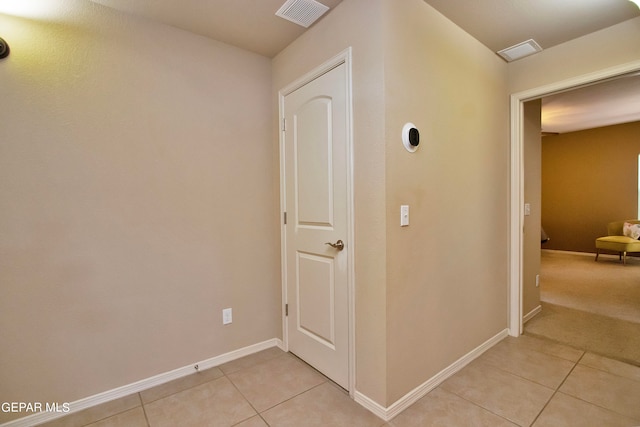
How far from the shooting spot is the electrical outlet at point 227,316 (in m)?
2.34

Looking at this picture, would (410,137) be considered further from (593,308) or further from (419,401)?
(593,308)

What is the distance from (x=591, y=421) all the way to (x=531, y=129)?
2440 millimetres

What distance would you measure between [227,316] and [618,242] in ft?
21.4

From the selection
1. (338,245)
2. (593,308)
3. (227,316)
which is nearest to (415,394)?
(338,245)

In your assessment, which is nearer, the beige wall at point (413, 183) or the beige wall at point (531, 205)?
the beige wall at point (413, 183)

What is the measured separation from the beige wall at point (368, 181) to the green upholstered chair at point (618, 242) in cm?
594

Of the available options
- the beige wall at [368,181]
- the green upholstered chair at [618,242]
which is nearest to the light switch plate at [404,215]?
the beige wall at [368,181]

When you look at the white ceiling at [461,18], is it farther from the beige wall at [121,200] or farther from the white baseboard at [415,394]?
the white baseboard at [415,394]

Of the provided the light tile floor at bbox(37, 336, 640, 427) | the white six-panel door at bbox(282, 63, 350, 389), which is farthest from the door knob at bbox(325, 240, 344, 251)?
the light tile floor at bbox(37, 336, 640, 427)

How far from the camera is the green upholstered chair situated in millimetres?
5164

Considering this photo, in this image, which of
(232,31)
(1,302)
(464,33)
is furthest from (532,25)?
(1,302)

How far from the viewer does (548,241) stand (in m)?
6.85

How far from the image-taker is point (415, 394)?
6.11ft

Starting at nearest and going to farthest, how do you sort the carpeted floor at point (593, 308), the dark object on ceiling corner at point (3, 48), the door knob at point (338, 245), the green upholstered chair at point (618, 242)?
1. the dark object on ceiling corner at point (3, 48)
2. the door knob at point (338, 245)
3. the carpeted floor at point (593, 308)
4. the green upholstered chair at point (618, 242)
